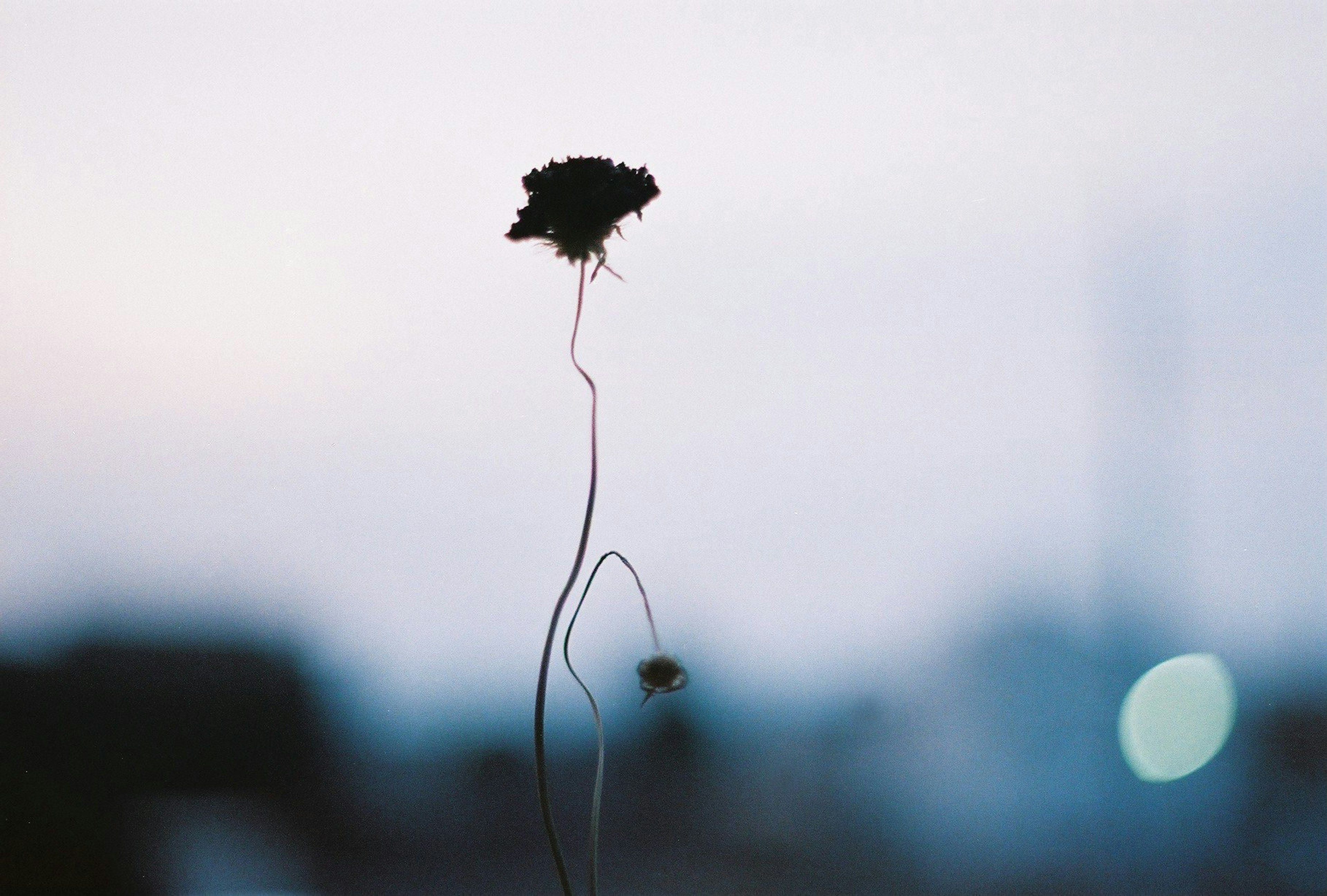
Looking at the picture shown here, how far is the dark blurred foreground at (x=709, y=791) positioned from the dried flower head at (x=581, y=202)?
1.66 feet

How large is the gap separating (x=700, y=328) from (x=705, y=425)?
3.7 inches

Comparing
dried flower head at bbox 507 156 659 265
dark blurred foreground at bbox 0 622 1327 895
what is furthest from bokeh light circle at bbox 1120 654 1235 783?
dried flower head at bbox 507 156 659 265

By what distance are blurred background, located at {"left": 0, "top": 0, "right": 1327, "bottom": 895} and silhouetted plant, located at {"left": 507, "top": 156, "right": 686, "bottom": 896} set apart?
0.86ft

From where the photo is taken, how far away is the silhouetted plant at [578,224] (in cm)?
52

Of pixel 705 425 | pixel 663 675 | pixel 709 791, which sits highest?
pixel 705 425

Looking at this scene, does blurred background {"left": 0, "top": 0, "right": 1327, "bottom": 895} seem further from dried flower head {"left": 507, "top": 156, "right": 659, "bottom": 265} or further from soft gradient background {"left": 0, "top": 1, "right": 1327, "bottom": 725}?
dried flower head {"left": 507, "top": 156, "right": 659, "bottom": 265}

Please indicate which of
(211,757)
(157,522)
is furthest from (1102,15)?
(211,757)

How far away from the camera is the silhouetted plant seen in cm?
52

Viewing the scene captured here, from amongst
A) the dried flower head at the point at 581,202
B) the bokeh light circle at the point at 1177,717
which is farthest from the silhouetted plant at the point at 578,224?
the bokeh light circle at the point at 1177,717

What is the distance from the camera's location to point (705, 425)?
0.83 meters

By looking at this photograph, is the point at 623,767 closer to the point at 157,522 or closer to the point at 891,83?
the point at 157,522

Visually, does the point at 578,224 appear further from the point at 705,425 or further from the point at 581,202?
the point at 705,425

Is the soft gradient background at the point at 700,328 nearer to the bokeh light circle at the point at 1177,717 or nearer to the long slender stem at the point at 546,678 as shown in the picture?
the bokeh light circle at the point at 1177,717

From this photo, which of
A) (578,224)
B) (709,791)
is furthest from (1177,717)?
(578,224)
